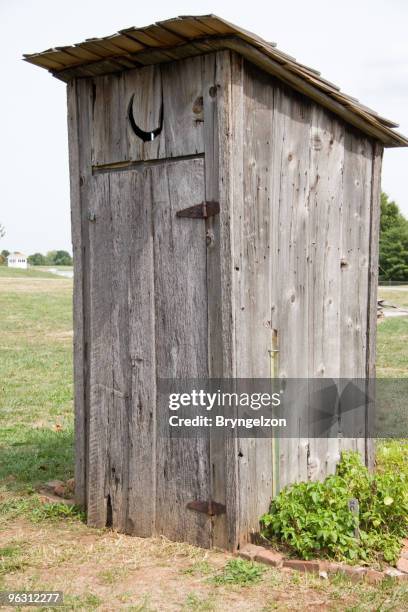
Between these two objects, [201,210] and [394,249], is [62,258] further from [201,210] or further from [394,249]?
[201,210]

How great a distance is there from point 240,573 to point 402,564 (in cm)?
98

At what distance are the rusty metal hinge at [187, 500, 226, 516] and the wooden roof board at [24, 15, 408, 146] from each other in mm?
2647

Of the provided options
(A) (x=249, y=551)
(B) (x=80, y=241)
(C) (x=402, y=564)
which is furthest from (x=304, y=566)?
(B) (x=80, y=241)

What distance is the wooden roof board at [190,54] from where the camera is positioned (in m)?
3.84

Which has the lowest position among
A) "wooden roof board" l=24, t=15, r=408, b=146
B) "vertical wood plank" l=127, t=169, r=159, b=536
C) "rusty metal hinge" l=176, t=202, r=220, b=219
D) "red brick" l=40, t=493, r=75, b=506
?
"red brick" l=40, t=493, r=75, b=506

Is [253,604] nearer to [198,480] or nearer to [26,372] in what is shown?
[198,480]

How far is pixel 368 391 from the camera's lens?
17.9ft

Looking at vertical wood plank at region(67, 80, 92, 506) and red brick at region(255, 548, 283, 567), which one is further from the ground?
vertical wood plank at region(67, 80, 92, 506)

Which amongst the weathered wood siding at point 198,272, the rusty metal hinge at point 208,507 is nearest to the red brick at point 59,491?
the weathered wood siding at point 198,272

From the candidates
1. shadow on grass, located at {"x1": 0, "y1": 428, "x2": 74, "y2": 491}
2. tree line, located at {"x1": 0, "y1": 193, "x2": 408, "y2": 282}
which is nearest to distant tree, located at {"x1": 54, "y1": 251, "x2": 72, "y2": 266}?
tree line, located at {"x1": 0, "y1": 193, "x2": 408, "y2": 282}

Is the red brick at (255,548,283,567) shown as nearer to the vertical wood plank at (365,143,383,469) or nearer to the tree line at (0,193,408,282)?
the vertical wood plank at (365,143,383,469)

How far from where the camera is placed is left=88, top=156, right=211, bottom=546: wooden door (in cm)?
427

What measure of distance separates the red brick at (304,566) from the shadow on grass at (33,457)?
7.58 feet

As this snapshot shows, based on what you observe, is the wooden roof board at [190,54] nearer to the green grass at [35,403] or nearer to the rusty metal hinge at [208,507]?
the rusty metal hinge at [208,507]
